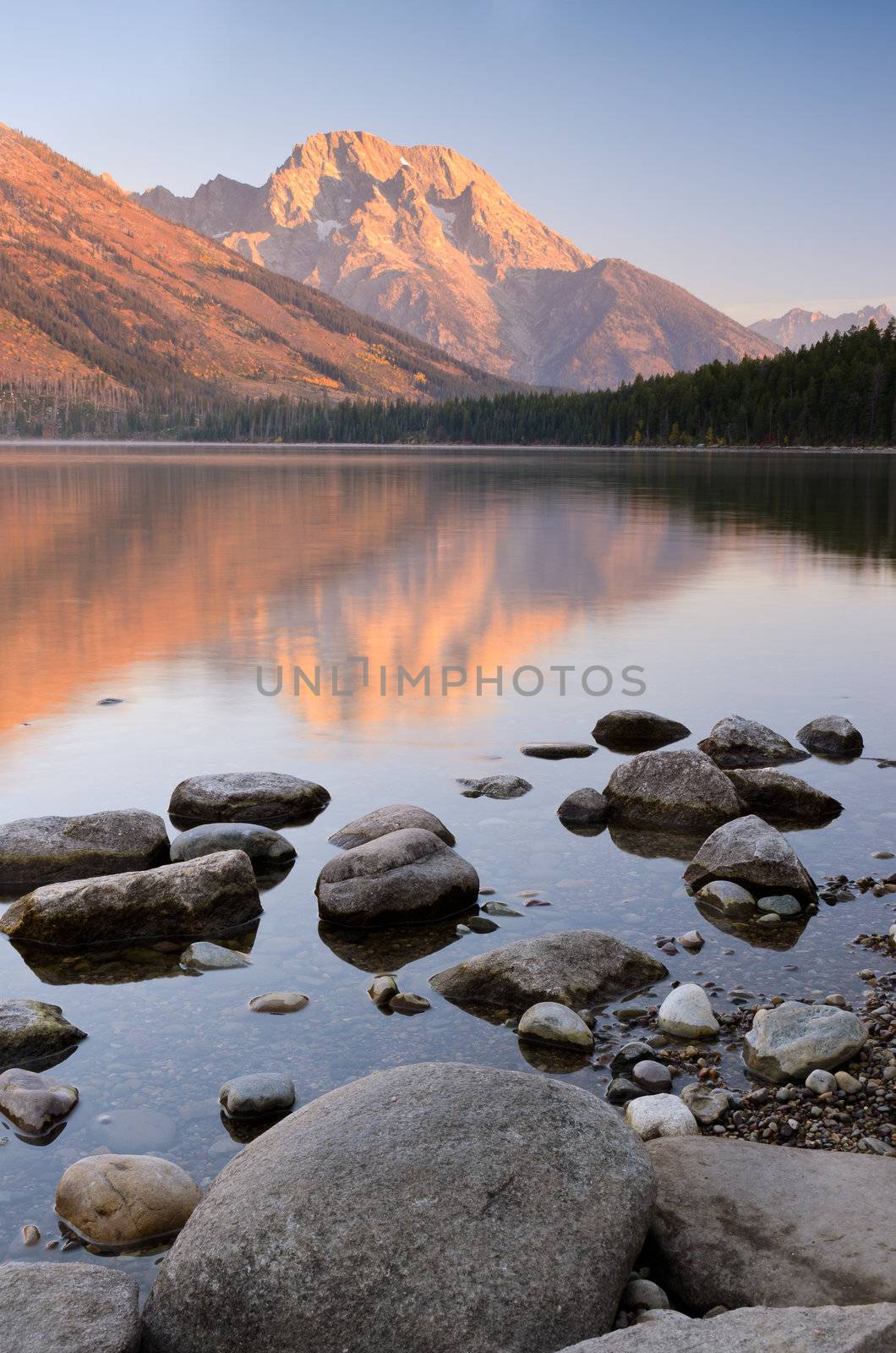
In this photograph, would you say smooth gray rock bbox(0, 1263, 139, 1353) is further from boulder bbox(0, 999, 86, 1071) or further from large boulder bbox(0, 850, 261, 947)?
large boulder bbox(0, 850, 261, 947)

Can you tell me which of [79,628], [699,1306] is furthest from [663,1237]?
[79,628]

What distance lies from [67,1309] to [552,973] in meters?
4.36

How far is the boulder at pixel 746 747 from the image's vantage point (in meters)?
14.3

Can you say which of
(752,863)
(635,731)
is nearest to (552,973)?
(752,863)

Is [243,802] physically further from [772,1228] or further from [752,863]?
[772,1228]

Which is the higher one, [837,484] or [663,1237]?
[837,484]

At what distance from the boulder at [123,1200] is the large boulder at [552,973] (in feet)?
9.67

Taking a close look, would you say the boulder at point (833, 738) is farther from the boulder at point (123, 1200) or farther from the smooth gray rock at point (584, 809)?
the boulder at point (123, 1200)

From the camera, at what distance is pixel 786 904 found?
9828 millimetres

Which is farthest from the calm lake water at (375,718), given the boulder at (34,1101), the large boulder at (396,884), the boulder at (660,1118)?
the boulder at (660,1118)

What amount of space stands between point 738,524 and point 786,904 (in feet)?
141

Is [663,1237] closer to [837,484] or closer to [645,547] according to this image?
[645,547]

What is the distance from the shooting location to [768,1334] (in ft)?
13.9

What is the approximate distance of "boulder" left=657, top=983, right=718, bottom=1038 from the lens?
7809 mm
